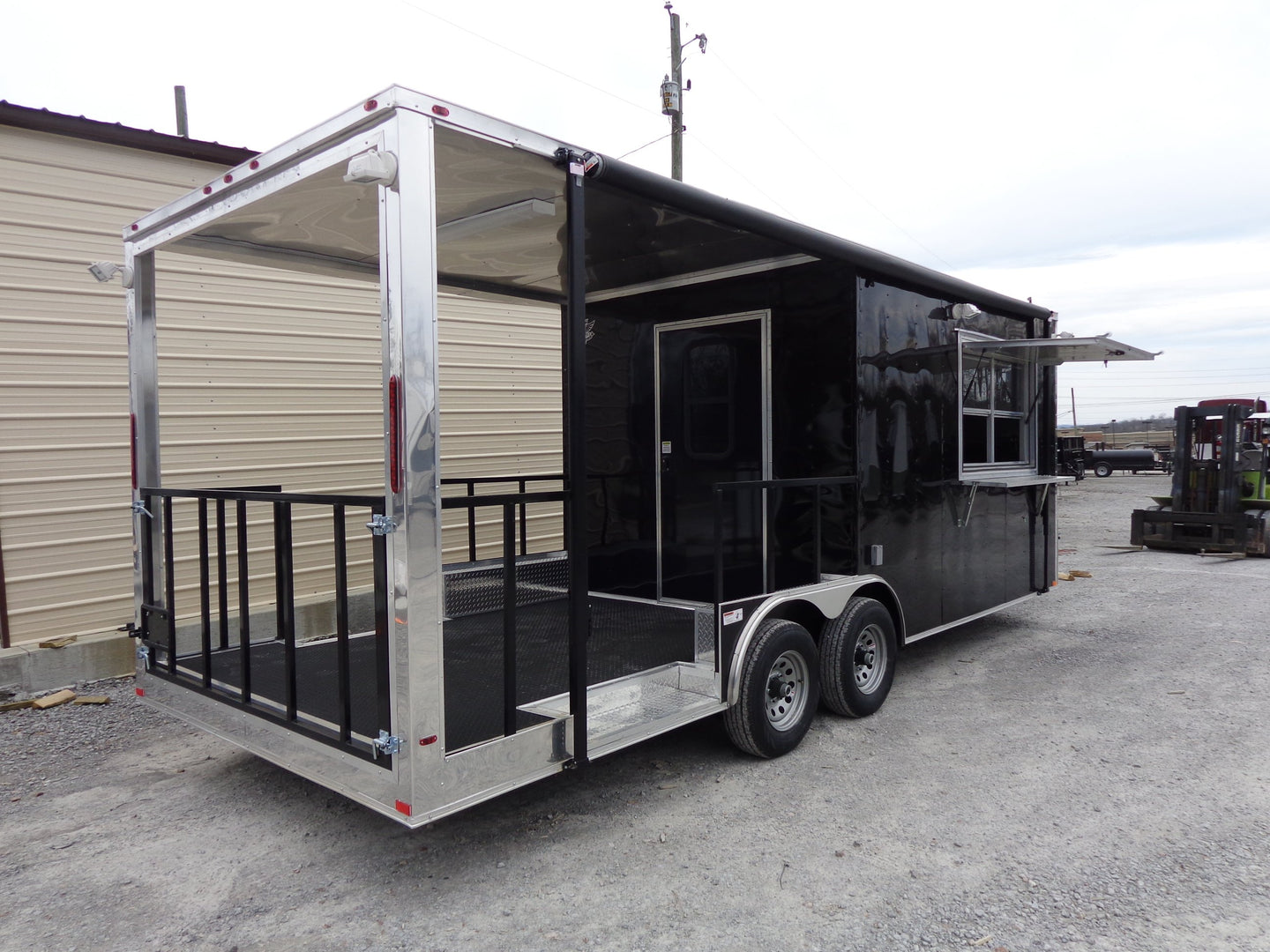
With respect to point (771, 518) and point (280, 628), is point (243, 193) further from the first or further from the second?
point (771, 518)

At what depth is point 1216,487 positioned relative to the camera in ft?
37.5

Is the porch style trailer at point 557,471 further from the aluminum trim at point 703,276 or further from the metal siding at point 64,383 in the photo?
the metal siding at point 64,383

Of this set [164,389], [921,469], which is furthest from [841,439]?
[164,389]

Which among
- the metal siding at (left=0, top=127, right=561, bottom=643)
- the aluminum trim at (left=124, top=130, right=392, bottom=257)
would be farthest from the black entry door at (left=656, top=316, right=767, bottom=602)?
the aluminum trim at (left=124, top=130, right=392, bottom=257)

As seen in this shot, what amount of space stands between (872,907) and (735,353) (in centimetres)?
321

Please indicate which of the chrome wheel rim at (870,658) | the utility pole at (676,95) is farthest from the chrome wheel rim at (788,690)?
the utility pole at (676,95)

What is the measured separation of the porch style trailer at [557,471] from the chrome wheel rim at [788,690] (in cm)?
1

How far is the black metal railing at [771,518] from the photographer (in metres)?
3.77

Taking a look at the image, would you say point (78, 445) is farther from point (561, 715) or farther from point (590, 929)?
point (590, 929)

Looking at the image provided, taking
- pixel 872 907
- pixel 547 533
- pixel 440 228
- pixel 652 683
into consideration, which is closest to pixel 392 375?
pixel 440 228

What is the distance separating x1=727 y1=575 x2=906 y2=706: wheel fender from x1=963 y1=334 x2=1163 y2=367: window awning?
6.40 feet

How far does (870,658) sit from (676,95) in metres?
9.46

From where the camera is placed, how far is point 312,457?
6.46m

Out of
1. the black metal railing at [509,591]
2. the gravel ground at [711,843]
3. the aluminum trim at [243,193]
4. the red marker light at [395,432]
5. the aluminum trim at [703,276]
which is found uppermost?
the aluminum trim at [703,276]
